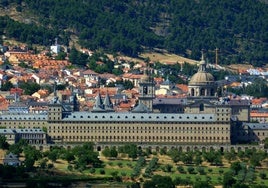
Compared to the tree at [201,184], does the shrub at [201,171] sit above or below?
above

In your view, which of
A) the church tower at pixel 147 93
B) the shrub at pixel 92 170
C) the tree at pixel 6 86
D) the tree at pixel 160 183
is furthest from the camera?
the tree at pixel 6 86

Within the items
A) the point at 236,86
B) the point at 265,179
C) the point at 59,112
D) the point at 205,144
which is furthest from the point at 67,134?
the point at 236,86

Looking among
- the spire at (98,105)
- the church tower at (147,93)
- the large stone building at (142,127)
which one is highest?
the church tower at (147,93)

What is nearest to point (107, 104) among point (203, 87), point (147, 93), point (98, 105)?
point (98, 105)

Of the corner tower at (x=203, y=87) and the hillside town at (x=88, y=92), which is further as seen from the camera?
the corner tower at (x=203, y=87)

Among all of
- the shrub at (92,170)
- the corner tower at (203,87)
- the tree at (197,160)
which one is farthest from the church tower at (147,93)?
the shrub at (92,170)

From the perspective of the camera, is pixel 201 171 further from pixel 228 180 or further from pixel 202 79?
pixel 202 79

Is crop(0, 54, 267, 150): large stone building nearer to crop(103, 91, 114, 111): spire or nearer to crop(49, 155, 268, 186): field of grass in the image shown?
crop(103, 91, 114, 111): spire

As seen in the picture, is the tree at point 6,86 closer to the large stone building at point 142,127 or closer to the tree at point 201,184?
the large stone building at point 142,127

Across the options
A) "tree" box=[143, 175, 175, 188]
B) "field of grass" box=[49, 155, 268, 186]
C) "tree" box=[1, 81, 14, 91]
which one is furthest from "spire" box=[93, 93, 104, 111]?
"tree" box=[143, 175, 175, 188]

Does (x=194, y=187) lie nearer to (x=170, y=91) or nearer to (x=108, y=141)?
(x=108, y=141)

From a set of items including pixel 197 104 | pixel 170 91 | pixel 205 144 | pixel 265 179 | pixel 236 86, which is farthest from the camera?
pixel 236 86
